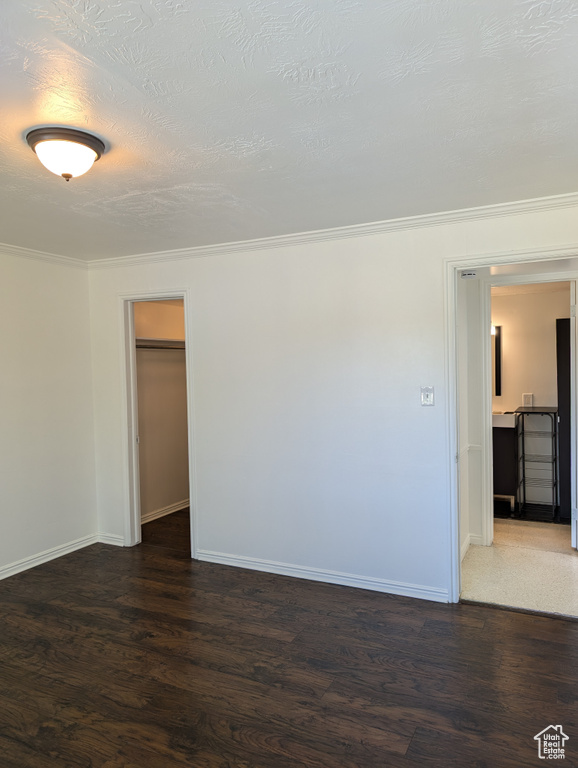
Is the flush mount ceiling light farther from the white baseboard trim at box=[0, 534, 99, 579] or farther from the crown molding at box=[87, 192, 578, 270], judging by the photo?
the white baseboard trim at box=[0, 534, 99, 579]

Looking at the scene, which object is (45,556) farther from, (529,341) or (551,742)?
(529,341)

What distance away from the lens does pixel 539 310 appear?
576 cm

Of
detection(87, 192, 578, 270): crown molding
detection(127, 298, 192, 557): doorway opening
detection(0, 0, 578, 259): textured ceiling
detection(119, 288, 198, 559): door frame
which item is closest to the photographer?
detection(0, 0, 578, 259): textured ceiling

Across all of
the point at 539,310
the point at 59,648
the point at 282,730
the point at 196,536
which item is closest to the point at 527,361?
the point at 539,310

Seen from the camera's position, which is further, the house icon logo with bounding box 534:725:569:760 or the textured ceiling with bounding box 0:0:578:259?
the house icon logo with bounding box 534:725:569:760

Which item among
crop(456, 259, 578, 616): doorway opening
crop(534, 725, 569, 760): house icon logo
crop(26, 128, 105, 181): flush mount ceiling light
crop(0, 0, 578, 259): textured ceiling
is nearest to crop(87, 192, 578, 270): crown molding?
crop(0, 0, 578, 259): textured ceiling

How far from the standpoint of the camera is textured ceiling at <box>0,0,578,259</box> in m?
1.41

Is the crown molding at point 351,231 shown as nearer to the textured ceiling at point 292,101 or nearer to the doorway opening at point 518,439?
the textured ceiling at point 292,101

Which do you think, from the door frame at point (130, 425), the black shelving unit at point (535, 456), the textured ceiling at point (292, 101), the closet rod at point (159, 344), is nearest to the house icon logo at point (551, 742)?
the textured ceiling at point (292, 101)

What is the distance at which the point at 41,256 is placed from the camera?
4094 mm

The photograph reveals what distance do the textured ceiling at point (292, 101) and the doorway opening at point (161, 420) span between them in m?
2.39

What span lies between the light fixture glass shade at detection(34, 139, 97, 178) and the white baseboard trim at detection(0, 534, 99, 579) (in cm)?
309

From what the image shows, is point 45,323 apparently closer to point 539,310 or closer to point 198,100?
point 198,100

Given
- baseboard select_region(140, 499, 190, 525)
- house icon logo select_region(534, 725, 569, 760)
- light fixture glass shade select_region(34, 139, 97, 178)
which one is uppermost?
light fixture glass shade select_region(34, 139, 97, 178)
